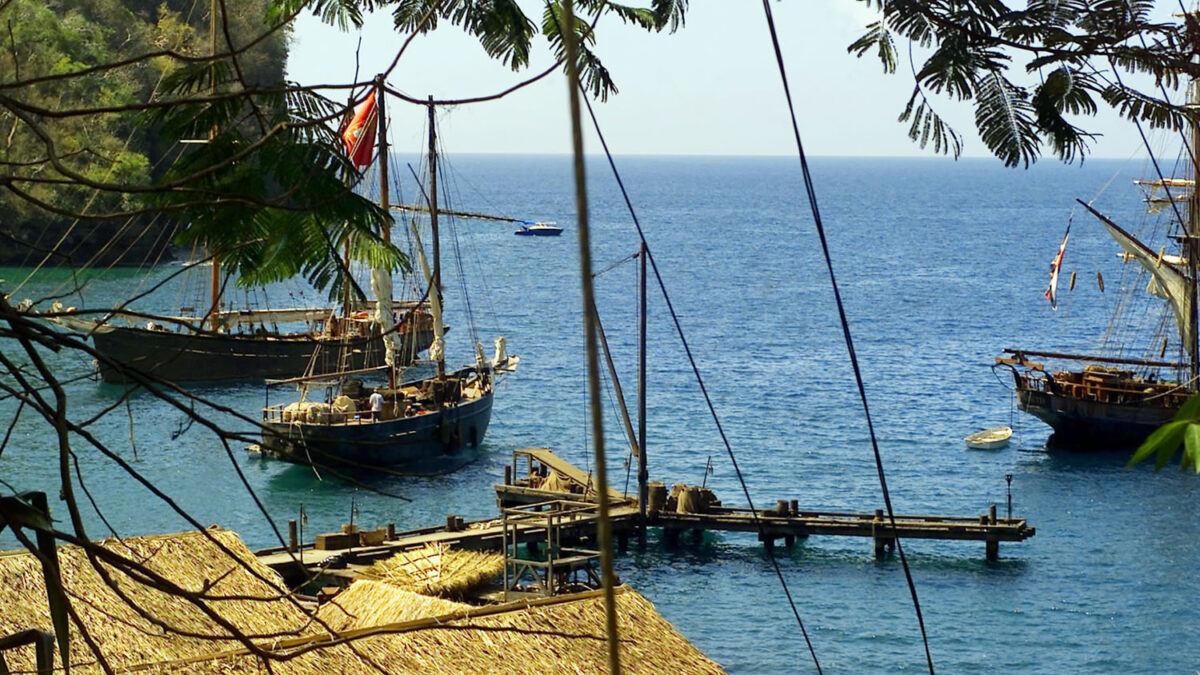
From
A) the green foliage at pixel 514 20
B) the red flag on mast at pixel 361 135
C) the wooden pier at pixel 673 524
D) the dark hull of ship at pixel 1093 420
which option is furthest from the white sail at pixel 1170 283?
the green foliage at pixel 514 20

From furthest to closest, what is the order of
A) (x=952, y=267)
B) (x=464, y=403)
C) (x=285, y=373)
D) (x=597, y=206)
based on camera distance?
(x=597, y=206), (x=952, y=267), (x=285, y=373), (x=464, y=403)

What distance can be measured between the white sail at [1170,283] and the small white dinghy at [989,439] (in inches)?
287

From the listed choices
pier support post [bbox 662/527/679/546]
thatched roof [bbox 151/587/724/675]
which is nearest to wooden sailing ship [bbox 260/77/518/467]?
pier support post [bbox 662/527/679/546]

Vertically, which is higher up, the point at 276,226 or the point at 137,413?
the point at 276,226

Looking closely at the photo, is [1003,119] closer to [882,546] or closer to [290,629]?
[290,629]

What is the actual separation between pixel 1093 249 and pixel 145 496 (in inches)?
4208

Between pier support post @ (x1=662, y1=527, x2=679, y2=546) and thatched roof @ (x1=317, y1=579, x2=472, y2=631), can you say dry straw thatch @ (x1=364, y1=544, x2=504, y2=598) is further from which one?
pier support post @ (x1=662, y1=527, x2=679, y2=546)

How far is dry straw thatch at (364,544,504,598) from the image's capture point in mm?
23234

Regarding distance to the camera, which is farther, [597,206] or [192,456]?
[597,206]

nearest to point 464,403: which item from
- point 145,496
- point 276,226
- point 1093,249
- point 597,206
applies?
point 145,496

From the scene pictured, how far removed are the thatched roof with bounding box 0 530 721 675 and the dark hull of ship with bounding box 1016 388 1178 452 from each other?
3404 cm

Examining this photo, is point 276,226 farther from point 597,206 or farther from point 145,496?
point 597,206

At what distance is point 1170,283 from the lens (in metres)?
51.2

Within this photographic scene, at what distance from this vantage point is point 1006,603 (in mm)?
30188
